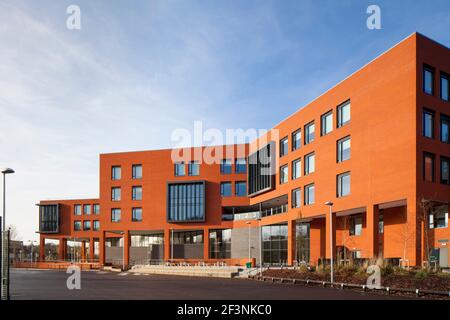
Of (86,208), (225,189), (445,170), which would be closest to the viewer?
(445,170)

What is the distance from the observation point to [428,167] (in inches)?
1351

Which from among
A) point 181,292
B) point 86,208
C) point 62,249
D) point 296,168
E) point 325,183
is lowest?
point 62,249

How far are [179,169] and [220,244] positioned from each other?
41.8 feet

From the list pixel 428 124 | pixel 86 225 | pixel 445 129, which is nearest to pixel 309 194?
pixel 445 129

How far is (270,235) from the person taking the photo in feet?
205

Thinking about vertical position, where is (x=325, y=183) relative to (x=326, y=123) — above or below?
below

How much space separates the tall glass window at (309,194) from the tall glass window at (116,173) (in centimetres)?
3551

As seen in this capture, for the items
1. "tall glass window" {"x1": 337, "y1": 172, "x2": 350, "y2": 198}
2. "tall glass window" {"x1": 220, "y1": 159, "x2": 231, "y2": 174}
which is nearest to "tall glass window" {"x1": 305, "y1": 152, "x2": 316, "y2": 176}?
"tall glass window" {"x1": 337, "y1": 172, "x2": 350, "y2": 198}

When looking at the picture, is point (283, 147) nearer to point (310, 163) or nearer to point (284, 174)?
point (284, 174)

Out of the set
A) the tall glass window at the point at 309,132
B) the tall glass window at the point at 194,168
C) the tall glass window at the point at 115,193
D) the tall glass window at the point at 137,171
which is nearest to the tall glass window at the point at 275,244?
the tall glass window at the point at 194,168

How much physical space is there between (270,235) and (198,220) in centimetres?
1197

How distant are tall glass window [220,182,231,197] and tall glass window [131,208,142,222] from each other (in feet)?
43.1
